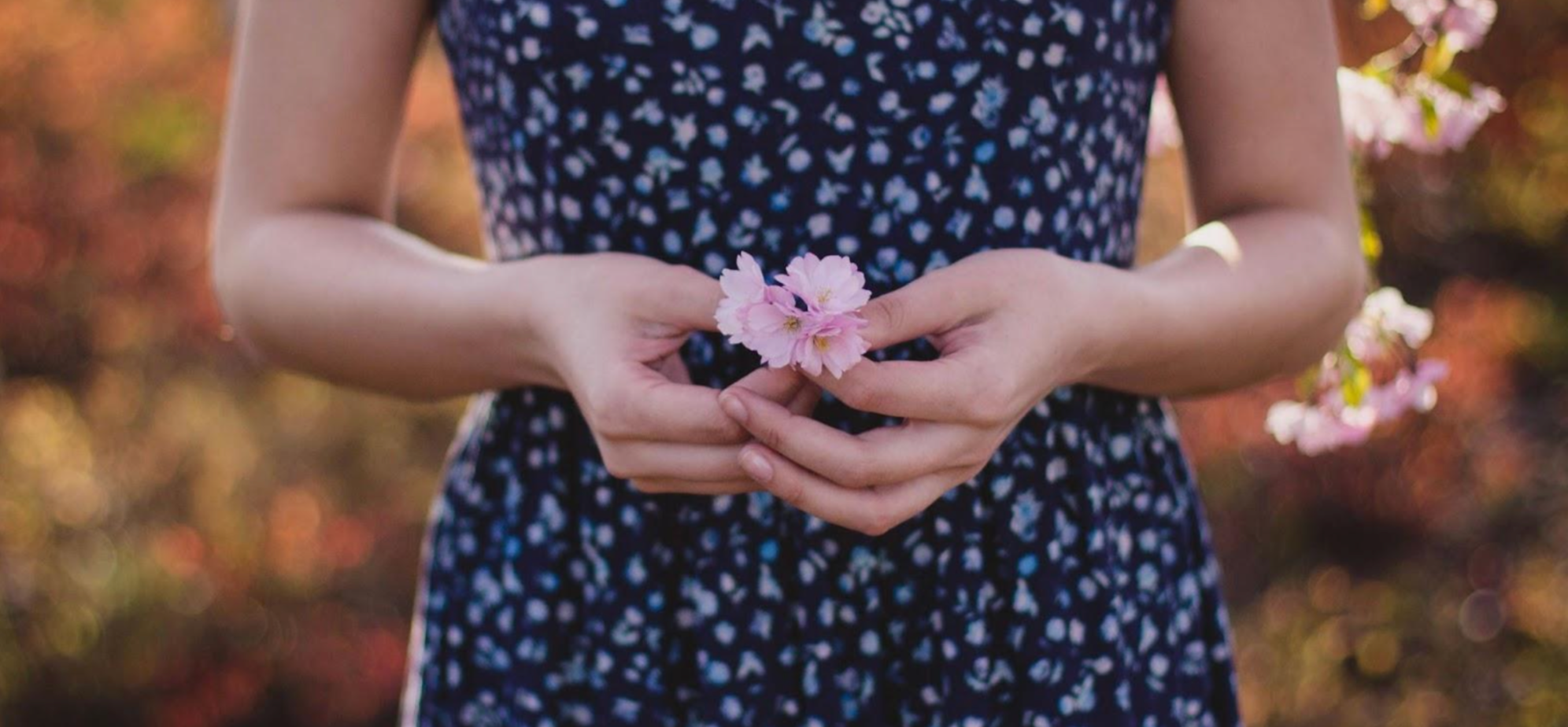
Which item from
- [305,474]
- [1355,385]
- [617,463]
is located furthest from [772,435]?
[305,474]

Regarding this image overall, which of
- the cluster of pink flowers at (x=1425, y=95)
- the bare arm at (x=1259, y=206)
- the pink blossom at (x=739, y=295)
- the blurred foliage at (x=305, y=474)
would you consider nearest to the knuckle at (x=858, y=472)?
the pink blossom at (x=739, y=295)

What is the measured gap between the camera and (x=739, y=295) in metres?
0.84

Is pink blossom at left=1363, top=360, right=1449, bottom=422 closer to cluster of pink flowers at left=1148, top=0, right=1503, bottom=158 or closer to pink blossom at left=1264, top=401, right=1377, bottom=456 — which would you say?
pink blossom at left=1264, top=401, right=1377, bottom=456

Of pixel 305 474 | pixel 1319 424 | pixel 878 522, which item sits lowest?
pixel 305 474

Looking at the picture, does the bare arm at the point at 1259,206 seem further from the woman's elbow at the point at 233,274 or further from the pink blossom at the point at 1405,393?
the woman's elbow at the point at 233,274

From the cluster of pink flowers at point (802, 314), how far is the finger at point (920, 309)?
0.08ft

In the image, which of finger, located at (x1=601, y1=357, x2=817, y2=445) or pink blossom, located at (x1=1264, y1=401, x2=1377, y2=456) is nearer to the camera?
finger, located at (x1=601, y1=357, x2=817, y2=445)

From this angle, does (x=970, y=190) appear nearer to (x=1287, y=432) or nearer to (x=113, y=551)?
(x=1287, y=432)

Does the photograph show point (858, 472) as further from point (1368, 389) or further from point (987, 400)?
point (1368, 389)

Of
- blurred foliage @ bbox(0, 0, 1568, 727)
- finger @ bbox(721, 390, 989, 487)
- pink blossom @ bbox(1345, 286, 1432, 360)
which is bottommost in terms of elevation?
blurred foliage @ bbox(0, 0, 1568, 727)

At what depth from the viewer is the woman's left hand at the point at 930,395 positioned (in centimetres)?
86

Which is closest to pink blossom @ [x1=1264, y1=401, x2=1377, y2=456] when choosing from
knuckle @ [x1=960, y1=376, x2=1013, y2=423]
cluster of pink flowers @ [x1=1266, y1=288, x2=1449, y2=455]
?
cluster of pink flowers @ [x1=1266, y1=288, x2=1449, y2=455]

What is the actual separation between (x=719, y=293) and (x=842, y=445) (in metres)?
0.13

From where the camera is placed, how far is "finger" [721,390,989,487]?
2.83 feet
